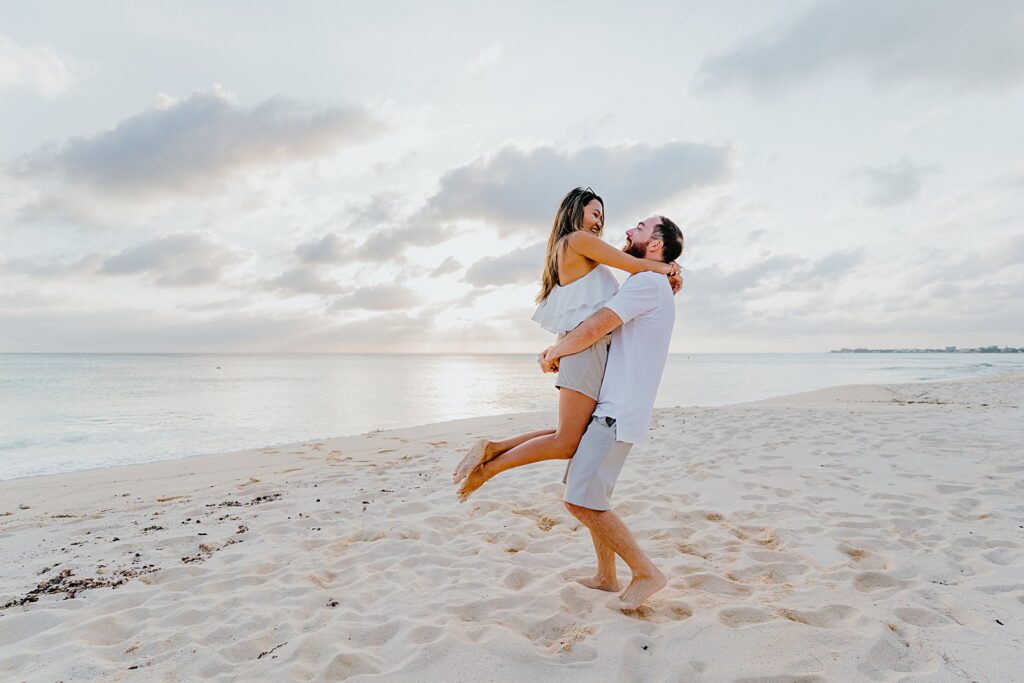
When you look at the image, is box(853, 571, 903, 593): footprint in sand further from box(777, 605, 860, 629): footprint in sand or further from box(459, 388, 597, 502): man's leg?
box(459, 388, 597, 502): man's leg

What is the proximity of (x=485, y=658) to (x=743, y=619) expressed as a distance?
1377 mm

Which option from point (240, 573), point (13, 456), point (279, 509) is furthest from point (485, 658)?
point (13, 456)

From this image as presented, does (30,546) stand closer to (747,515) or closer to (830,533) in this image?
(747,515)

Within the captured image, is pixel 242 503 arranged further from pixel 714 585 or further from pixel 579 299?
pixel 714 585

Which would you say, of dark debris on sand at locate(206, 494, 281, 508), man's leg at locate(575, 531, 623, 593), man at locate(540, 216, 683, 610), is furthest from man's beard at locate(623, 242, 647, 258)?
dark debris on sand at locate(206, 494, 281, 508)

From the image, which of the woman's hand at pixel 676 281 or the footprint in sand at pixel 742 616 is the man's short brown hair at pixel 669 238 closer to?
the woman's hand at pixel 676 281

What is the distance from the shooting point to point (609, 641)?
2.66 meters

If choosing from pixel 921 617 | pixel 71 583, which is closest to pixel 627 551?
pixel 921 617

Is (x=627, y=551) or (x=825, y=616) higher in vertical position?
(x=627, y=551)

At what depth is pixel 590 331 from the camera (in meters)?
2.83

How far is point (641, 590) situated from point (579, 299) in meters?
1.63

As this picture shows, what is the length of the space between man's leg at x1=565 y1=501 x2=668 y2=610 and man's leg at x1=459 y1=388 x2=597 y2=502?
0.30 metres

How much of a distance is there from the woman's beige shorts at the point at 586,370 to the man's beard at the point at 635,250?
0.53 m

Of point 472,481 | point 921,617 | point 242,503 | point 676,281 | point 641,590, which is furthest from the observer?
point 242,503
